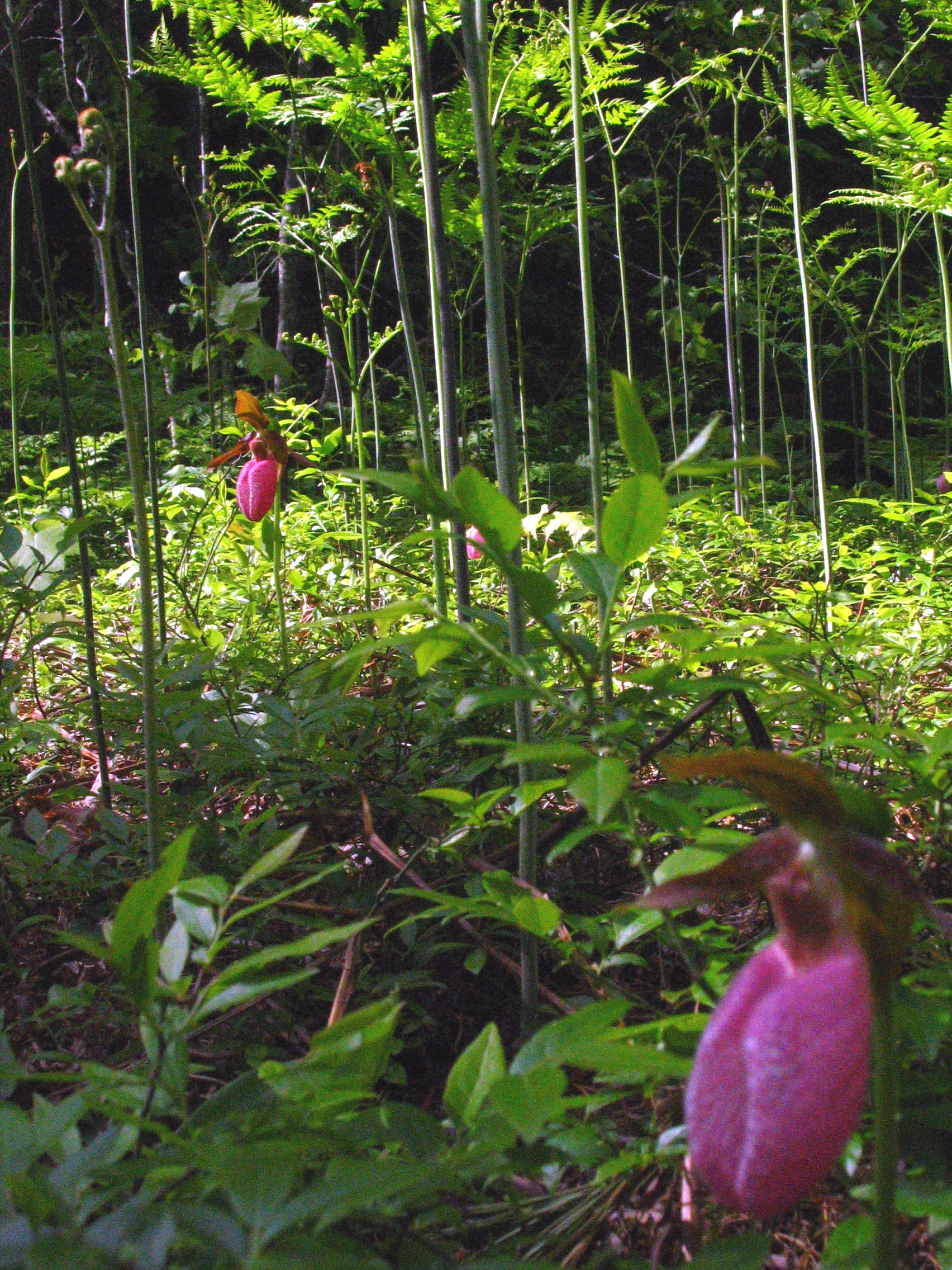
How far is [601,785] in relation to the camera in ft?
1.19

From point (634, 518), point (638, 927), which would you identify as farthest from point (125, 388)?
point (638, 927)

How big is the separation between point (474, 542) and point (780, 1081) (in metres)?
0.29

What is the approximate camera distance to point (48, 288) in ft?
2.89

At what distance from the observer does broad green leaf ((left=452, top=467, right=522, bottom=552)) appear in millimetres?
428

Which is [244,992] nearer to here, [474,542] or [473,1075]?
[473,1075]

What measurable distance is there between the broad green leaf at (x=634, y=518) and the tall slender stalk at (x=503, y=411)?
0.48ft

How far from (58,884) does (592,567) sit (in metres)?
0.70

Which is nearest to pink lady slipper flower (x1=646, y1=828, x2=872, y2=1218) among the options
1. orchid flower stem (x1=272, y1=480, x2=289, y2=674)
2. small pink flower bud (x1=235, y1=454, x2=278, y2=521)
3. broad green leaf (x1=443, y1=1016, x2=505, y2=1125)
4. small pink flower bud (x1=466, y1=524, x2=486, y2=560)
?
broad green leaf (x1=443, y1=1016, x2=505, y2=1125)

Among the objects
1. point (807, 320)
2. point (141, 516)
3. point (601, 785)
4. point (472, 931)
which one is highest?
point (807, 320)

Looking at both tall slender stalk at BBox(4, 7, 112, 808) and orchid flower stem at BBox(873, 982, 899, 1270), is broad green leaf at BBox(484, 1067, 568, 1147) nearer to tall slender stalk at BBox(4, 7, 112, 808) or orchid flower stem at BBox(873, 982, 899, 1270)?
orchid flower stem at BBox(873, 982, 899, 1270)

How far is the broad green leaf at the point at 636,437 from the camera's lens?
1.43ft

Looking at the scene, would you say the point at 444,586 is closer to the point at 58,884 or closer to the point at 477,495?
the point at 58,884

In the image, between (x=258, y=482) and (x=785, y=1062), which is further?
(x=258, y=482)

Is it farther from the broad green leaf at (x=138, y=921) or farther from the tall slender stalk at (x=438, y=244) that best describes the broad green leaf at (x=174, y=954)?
the tall slender stalk at (x=438, y=244)
